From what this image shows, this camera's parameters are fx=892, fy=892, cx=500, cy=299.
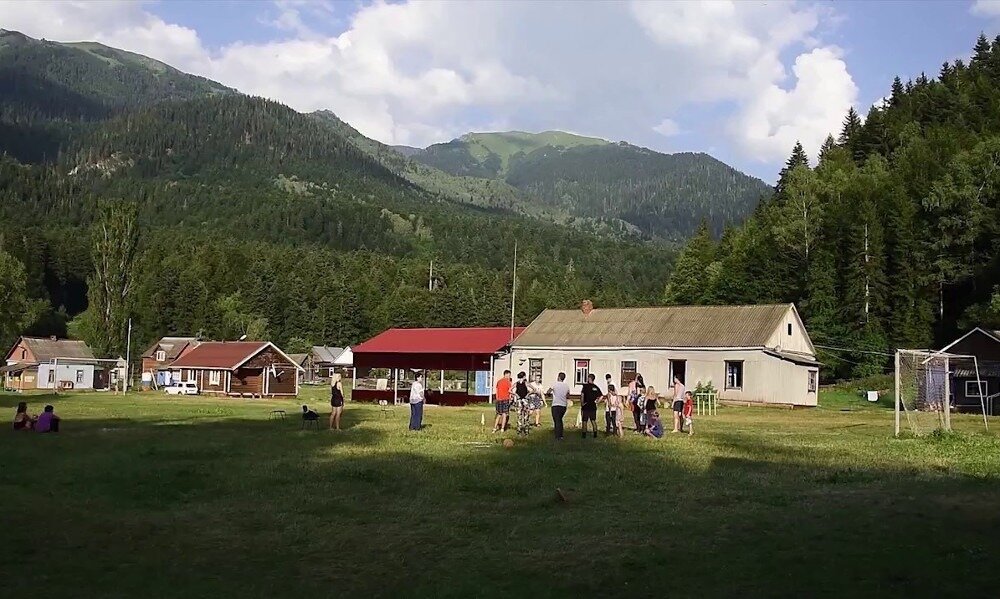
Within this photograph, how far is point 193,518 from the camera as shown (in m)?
13.3

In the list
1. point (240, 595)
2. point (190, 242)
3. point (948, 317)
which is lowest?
point (240, 595)

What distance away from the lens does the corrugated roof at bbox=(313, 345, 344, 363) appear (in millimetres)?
124887

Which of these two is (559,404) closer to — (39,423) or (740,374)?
(39,423)

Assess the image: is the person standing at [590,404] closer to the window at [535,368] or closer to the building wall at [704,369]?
the building wall at [704,369]

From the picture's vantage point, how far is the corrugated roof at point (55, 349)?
314ft

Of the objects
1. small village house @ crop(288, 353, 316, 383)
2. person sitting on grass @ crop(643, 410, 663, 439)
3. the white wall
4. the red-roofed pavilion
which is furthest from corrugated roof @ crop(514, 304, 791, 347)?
small village house @ crop(288, 353, 316, 383)

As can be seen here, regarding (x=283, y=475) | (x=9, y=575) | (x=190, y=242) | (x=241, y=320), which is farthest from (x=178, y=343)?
(x=9, y=575)

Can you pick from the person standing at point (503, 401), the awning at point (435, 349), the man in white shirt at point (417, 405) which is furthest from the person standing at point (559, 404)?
the awning at point (435, 349)

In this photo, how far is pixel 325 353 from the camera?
419 feet

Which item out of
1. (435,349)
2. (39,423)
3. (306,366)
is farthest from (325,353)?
(39,423)

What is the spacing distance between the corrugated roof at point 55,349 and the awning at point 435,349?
5034 cm

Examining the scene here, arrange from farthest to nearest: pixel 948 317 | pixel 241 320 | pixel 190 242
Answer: pixel 190 242, pixel 241 320, pixel 948 317

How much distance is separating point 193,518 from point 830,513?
9.27 metres

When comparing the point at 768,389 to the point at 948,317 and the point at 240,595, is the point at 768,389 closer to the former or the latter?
the point at 948,317
